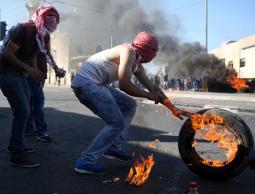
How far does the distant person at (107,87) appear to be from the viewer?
4238 mm

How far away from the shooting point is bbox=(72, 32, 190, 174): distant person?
4238mm

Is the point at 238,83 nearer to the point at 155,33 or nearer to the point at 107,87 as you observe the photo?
the point at 107,87

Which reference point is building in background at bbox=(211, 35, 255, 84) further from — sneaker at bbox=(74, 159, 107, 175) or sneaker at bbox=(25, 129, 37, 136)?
sneaker at bbox=(74, 159, 107, 175)

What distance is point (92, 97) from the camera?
14.4 feet

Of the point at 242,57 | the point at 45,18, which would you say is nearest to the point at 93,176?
the point at 45,18

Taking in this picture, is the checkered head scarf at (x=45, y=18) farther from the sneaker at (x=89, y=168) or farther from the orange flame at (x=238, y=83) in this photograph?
the orange flame at (x=238, y=83)

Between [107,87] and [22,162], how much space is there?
47.4 inches

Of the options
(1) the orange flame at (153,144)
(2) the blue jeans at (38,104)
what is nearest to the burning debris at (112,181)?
(1) the orange flame at (153,144)

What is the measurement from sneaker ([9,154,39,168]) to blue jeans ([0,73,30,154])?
6cm

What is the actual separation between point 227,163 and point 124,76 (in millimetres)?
1294

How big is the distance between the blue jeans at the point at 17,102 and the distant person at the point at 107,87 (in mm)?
594

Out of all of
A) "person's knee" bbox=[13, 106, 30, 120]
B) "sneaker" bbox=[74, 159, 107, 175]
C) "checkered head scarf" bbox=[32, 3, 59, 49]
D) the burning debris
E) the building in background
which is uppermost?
the building in background

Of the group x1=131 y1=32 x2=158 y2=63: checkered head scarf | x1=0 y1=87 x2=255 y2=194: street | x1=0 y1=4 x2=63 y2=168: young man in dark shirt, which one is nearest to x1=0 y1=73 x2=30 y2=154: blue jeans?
x1=0 y1=4 x2=63 y2=168: young man in dark shirt

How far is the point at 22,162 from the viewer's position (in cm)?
456
